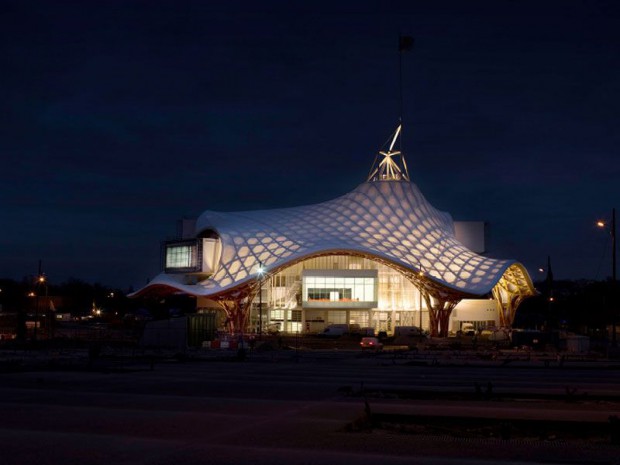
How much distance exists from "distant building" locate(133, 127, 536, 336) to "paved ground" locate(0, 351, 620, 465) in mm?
44009

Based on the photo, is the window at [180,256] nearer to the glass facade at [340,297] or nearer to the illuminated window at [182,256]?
the illuminated window at [182,256]

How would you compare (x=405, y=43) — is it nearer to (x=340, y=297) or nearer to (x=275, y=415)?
(x=340, y=297)

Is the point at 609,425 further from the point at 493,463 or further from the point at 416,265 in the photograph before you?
the point at 416,265

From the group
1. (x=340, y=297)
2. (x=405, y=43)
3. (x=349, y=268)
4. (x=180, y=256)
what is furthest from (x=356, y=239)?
(x=405, y=43)

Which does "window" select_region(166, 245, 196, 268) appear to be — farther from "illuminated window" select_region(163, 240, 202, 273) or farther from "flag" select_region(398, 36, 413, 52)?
"flag" select_region(398, 36, 413, 52)

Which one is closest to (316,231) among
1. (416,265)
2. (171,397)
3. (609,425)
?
(416,265)

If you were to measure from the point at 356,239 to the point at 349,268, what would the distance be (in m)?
15.1

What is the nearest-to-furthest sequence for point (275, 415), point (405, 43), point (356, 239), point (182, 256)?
point (275, 415), point (356, 239), point (182, 256), point (405, 43)

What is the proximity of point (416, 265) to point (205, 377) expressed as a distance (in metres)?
49.6

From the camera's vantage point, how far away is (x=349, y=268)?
9050 centimetres

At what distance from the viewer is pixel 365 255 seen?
243 feet

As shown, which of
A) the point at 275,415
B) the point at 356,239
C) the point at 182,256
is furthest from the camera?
the point at 182,256

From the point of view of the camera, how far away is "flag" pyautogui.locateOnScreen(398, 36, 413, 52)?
85.2m

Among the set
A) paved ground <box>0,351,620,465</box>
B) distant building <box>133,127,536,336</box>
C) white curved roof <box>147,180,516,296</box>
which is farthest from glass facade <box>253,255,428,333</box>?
paved ground <box>0,351,620,465</box>
